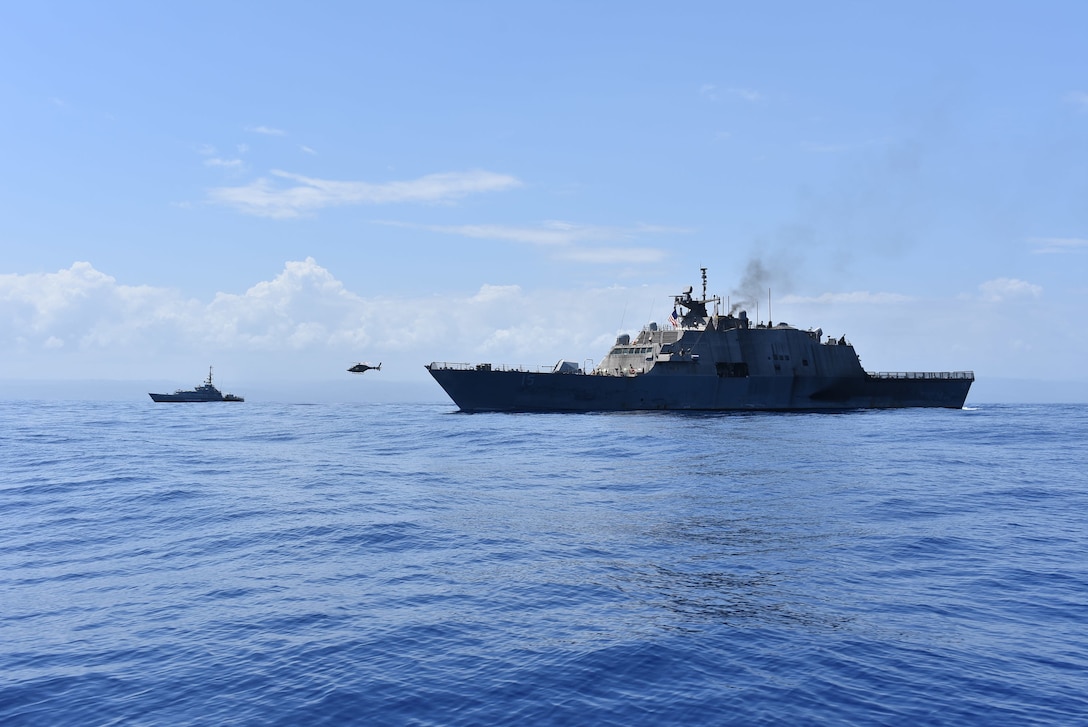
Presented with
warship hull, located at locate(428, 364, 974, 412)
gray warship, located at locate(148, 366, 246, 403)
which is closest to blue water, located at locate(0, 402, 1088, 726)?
warship hull, located at locate(428, 364, 974, 412)

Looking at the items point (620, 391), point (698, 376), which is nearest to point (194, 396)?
point (620, 391)

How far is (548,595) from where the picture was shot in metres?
13.6

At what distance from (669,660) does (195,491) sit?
2165cm

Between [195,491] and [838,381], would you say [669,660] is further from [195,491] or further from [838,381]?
[838,381]

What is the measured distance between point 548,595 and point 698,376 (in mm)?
46124

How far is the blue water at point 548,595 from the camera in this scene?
9.39m

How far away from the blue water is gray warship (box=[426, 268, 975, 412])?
81.3 feet

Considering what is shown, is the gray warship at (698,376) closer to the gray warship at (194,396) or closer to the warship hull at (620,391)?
the warship hull at (620,391)

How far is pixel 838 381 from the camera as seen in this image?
65.4 meters

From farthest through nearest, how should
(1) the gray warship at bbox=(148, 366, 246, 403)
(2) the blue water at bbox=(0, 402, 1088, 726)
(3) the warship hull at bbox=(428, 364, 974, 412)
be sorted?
(1) the gray warship at bbox=(148, 366, 246, 403)
(3) the warship hull at bbox=(428, 364, 974, 412)
(2) the blue water at bbox=(0, 402, 1088, 726)

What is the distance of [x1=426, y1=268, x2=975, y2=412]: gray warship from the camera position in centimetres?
5588

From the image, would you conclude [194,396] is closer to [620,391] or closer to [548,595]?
[620,391]

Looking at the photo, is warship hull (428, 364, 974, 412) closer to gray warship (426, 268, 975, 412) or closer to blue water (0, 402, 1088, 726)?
gray warship (426, 268, 975, 412)

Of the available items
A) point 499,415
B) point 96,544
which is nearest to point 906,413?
point 499,415
